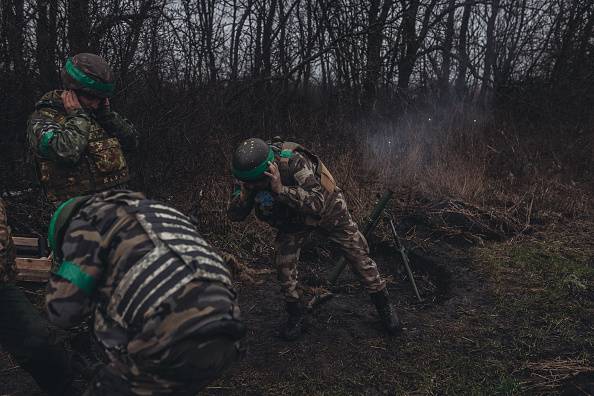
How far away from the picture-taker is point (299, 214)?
10.3 feet

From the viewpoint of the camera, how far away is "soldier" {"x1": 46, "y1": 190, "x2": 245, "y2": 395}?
150 cm

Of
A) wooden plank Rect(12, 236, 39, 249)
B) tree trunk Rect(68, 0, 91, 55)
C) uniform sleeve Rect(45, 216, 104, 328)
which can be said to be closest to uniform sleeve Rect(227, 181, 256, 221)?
uniform sleeve Rect(45, 216, 104, 328)

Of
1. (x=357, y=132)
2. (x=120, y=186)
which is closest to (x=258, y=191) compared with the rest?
(x=120, y=186)

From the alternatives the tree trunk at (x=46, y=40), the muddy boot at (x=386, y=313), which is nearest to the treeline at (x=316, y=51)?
the tree trunk at (x=46, y=40)

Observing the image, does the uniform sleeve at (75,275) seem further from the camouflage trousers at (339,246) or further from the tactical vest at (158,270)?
the camouflage trousers at (339,246)

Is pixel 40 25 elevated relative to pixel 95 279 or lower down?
elevated

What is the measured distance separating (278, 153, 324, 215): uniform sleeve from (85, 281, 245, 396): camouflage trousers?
1.31 metres

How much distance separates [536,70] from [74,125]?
35.0 ft

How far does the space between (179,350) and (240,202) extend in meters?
1.67

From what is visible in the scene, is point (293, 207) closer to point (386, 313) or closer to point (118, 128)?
point (386, 313)

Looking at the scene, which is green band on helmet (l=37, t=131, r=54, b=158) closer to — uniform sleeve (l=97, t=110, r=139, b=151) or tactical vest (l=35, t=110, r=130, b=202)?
tactical vest (l=35, t=110, r=130, b=202)

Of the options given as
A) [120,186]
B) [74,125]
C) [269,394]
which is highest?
[74,125]

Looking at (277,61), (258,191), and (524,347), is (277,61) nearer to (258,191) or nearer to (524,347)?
(258,191)

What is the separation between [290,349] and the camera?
10.7ft
